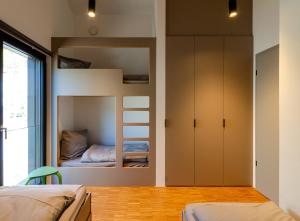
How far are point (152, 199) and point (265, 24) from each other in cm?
294

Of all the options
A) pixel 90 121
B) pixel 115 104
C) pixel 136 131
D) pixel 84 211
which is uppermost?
pixel 115 104

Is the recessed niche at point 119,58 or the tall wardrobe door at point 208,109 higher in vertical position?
the recessed niche at point 119,58

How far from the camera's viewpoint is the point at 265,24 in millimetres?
3525

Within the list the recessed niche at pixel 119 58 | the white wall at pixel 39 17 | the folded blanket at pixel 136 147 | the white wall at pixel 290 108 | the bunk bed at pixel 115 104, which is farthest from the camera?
the recessed niche at pixel 119 58

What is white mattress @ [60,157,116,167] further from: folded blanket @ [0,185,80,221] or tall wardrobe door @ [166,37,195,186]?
folded blanket @ [0,185,80,221]

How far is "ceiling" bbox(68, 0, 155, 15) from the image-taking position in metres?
A: 4.84

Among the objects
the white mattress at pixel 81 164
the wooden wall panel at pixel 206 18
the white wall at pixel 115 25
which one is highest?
the white wall at pixel 115 25

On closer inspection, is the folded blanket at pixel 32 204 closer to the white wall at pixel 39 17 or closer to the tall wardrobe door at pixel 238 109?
the white wall at pixel 39 17

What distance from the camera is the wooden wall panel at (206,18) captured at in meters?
3.92

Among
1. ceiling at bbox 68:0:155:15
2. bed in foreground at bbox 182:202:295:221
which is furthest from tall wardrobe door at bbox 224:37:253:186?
bed in foreground at bbox 182:202:295:221

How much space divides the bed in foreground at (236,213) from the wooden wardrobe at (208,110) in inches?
87.0

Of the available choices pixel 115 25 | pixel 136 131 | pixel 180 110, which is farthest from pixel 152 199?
pixel 115 25

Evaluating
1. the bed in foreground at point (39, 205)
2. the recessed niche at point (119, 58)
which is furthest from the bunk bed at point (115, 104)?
the bed in foreground at point (39, 205)

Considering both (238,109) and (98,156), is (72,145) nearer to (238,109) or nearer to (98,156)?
(98,156)
